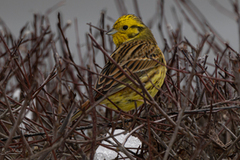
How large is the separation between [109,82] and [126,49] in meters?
0.63

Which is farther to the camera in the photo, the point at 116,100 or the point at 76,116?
the point at 116,100

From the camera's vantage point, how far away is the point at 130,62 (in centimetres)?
315

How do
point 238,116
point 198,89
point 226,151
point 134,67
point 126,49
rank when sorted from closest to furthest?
1. point 226,151
2. point 238,116
3. point 198,89
4. point 134,67
5. point 126,49

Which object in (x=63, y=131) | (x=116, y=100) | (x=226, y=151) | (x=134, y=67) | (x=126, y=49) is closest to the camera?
(x=63, y=131)

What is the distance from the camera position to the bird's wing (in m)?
2.90

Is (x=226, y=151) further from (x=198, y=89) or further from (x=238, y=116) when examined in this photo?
(x=198, y=89)

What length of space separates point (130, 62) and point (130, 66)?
47mm

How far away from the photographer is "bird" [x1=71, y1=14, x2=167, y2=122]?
281 centimetres

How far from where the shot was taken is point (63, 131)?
1756 mm

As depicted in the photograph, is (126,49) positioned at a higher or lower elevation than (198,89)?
higher

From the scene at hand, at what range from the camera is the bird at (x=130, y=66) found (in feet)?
9.23

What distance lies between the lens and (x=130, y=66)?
3.12 m

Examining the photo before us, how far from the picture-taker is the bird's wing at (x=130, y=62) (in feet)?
9.52

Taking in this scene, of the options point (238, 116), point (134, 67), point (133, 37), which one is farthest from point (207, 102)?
point (133, 37)
